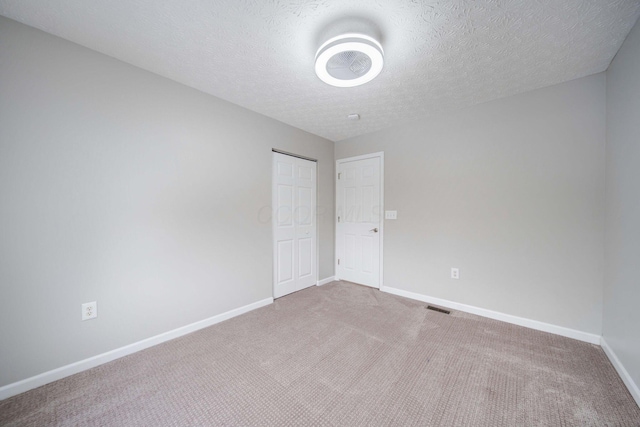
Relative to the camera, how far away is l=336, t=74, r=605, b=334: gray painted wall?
2.11 m

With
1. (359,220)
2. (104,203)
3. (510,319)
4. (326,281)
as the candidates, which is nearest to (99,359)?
(104,203)

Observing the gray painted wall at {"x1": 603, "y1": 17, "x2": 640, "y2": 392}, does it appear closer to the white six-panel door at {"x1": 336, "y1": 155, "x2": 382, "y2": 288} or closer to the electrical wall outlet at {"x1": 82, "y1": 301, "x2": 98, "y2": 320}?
the white six-panel door at {"x1": 336, "y1": 155, "x2": 382, "y2": 288}

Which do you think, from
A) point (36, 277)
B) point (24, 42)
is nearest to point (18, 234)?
point (36, 277)

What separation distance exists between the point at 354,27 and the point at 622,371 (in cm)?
298

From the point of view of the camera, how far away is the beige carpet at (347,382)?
1364 mm

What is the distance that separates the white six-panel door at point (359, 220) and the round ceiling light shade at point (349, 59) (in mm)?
1824

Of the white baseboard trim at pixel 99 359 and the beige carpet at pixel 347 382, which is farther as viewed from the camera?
the white baseboard trim at pixel 99 359

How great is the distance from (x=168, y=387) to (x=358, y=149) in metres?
3.49

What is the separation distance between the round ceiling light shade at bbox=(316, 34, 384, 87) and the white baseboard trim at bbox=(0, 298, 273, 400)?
2.56m

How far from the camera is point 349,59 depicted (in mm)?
1693

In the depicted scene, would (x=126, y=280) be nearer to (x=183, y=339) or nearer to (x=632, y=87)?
(x=183, y=339)

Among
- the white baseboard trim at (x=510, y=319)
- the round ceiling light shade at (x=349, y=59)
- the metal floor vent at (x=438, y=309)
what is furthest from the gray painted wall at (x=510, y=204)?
the round ceiling light shade at (x=349, y=59)

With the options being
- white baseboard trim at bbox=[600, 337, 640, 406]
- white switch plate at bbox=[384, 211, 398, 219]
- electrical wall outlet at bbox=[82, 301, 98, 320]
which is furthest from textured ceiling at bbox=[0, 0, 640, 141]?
white baseboard trim at bbox=[600, 337, 640, 406]

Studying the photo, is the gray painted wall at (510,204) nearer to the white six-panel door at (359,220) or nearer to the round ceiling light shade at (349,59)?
the white six-panel door at (359,220)
